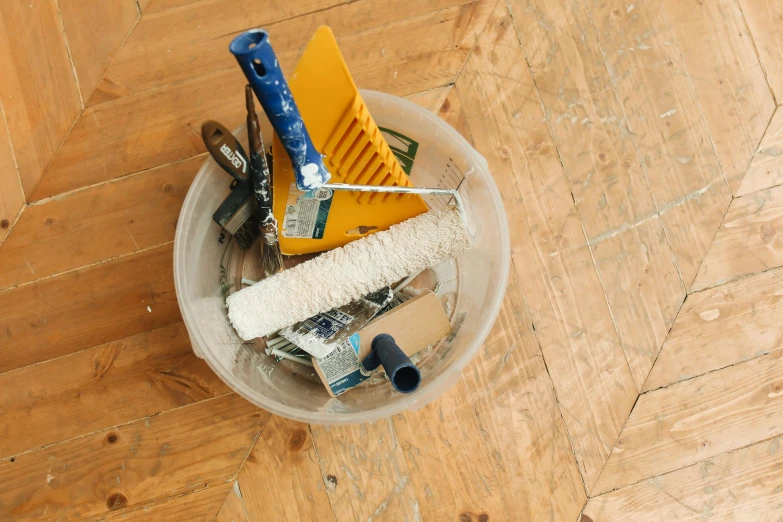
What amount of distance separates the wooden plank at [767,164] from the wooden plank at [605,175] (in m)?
0.15

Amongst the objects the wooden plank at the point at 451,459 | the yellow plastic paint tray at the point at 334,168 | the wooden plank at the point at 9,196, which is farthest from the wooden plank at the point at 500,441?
the wooden plank at the point at 9,196

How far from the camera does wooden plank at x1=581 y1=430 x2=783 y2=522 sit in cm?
85

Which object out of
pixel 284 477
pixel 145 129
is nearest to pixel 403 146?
pixel 145 129

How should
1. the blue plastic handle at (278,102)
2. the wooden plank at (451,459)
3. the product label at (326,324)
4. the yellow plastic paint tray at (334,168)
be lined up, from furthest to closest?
the wooden plank at (451,459) < the product label at (326,324) < the yellow plastic paint tray at (334,168) < the blue plastic handle at (278,102)

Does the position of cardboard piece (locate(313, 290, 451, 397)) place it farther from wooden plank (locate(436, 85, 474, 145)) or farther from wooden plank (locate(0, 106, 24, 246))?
wooden plank (locate(0, 106, 24, 246))

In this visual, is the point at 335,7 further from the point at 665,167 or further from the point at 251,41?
the point at 665,167

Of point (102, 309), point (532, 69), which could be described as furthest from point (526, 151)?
point (102, 309)

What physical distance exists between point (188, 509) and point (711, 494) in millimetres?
716

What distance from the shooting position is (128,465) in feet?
2.62

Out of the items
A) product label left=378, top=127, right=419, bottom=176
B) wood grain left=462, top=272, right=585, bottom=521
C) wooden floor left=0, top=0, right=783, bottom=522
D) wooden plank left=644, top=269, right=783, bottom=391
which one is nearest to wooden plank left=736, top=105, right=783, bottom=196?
wooden floor left=0, top=0, right=783, bottom=522

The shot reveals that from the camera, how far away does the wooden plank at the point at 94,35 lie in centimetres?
81

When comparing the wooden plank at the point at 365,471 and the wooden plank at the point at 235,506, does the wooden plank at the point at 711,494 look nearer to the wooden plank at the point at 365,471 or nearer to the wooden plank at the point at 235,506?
the wooden plank at the point at 365,471

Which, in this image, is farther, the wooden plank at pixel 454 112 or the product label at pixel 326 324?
the wooden plank at pixel 454 112

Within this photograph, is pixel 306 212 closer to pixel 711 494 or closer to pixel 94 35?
pixel 94 35
